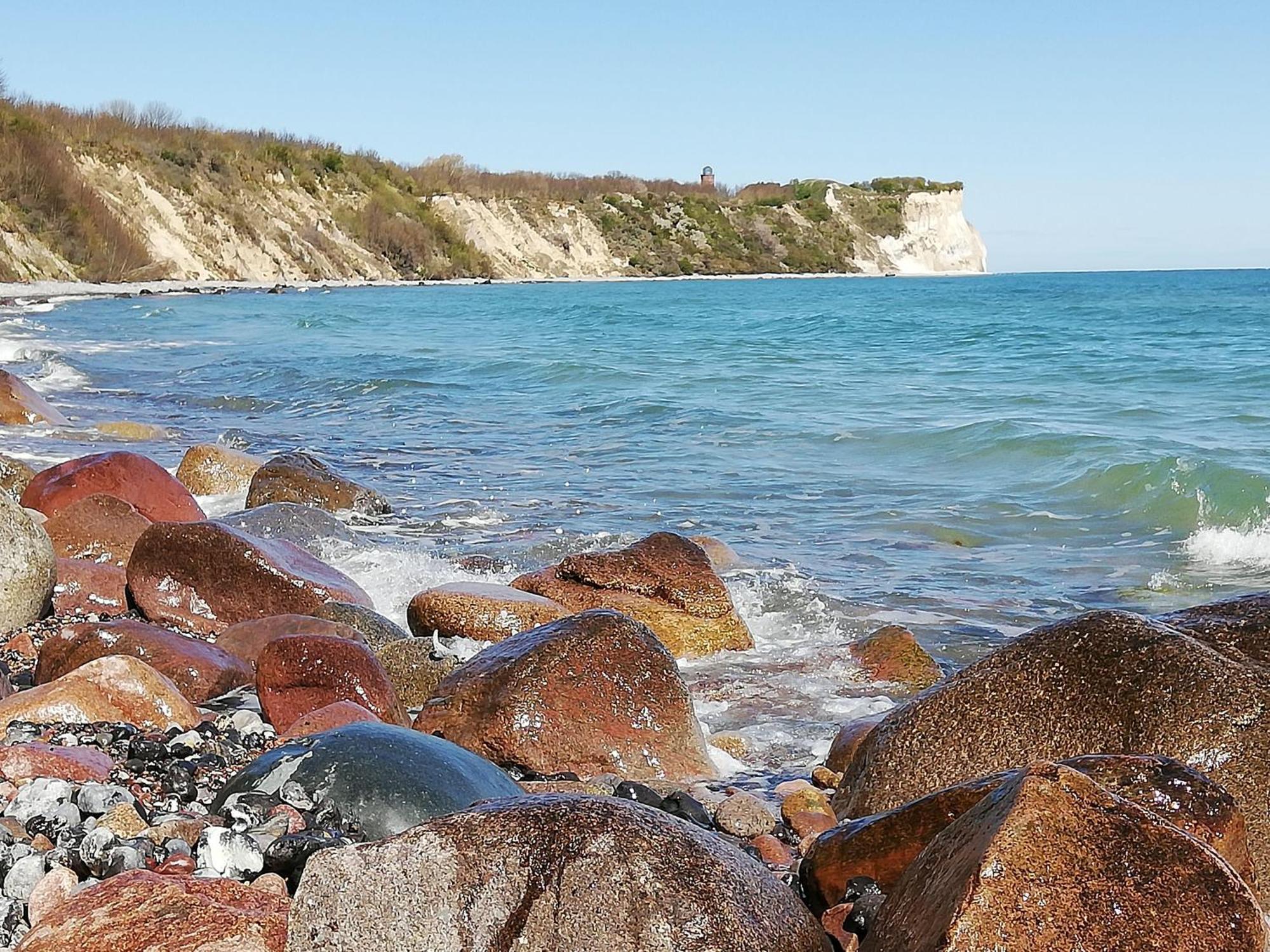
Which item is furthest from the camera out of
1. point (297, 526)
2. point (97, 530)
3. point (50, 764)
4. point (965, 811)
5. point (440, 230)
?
point (440, 230)

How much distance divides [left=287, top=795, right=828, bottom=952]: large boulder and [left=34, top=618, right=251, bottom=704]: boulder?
2.70 metres

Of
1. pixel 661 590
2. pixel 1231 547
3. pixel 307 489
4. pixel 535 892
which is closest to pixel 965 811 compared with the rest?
pixel 535 892

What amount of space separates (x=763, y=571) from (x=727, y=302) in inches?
1750

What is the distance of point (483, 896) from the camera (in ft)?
7.75

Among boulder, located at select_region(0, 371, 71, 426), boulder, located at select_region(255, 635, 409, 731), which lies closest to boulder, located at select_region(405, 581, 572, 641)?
boulder, located at select_region(255, 635, 409, 731)

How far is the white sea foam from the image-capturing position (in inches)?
346

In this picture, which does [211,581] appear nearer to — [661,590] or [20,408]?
[661,590]

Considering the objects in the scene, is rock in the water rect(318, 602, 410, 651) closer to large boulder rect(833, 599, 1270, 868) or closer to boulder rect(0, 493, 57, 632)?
boulder rect(0, 493, 57, 632)

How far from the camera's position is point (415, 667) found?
5832 mm

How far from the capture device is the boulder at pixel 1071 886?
2195 millimetres

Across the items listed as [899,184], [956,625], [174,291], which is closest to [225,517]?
[956,625]

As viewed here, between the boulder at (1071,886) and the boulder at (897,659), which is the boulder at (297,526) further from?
the boulder at (1071,886)

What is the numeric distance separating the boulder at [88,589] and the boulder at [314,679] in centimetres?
195

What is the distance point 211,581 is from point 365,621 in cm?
91
